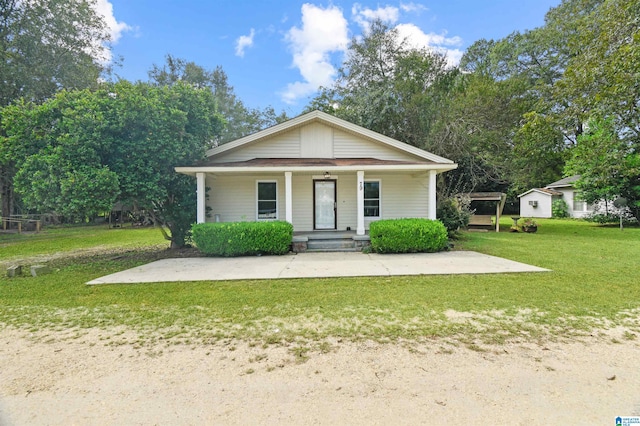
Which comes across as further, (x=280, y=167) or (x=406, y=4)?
(x=406, y=4)

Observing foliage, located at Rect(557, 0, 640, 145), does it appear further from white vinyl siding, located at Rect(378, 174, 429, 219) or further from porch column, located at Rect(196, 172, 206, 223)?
porch column, located at Rect(196, 172, 206, 223)

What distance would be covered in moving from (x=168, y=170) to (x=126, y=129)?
1.52 m

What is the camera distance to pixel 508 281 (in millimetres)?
5715

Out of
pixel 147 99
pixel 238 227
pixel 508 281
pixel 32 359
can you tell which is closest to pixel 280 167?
pixel 238 227

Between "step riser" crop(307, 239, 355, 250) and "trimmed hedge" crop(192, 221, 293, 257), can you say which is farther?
"step riser" crop(307, 239, 355, 250)

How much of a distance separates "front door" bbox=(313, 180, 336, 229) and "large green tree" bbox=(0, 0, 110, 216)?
15335 millimetres

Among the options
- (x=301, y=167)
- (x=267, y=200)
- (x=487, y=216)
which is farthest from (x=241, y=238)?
(x=487, y=216)

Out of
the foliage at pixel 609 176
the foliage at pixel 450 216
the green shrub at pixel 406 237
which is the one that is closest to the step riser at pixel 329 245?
the green shrub at pixel 406 237

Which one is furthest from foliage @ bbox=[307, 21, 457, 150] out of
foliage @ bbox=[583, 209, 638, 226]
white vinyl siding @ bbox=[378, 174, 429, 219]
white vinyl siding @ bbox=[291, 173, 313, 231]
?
foliage @ bbox=[583, 209, 638, 226]

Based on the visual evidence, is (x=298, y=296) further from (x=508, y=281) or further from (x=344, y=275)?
(x=508, y=281)

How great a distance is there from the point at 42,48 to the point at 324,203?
689 inches

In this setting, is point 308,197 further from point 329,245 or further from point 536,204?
point 536,204

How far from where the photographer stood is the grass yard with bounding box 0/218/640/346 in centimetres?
351

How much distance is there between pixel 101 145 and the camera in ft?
26.3
